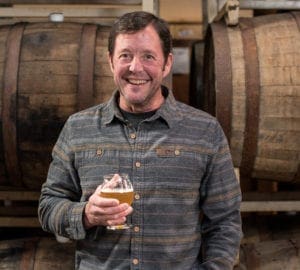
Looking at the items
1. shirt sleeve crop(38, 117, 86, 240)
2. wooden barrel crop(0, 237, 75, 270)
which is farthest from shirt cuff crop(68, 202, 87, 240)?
wooden barrel crop(0, 237, 75, 270)

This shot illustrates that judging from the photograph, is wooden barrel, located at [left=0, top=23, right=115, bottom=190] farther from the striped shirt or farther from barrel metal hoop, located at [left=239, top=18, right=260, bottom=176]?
the striped shirt

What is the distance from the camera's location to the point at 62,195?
1.85 metres

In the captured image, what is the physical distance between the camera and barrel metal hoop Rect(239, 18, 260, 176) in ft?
8.85

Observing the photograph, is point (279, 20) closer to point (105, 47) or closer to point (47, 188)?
point (105, 47)

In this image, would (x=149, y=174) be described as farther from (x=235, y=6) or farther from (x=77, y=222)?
(x=235, y=6)

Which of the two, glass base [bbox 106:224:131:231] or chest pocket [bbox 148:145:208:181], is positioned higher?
chest pocket [bbox 148:145:208:181]

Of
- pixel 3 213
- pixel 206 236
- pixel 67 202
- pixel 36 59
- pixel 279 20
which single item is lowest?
pixel 3 213

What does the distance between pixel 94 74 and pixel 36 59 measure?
0.32m

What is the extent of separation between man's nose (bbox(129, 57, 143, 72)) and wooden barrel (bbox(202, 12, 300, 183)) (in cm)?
108

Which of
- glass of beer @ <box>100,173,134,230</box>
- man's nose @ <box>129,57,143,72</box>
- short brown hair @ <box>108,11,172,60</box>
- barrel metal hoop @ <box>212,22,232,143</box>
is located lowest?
glass of beer @ <box>100,173,134,230</box>

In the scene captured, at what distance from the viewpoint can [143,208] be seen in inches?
67.2

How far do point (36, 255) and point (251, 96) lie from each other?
1.47 meters

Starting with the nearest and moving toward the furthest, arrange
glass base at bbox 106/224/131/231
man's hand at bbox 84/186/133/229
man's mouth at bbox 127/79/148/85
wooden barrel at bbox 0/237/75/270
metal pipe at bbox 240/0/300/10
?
man's hand at bbox 84/186/133/229 < glass base at bbox 106/224/131/231 < man's mouth at bbox 127/79/148/85 < wooden barrel at bbox 0/237/75/270 < metal pipe at bbox 240/0/300/10

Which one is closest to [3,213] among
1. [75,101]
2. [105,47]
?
[75,101]
